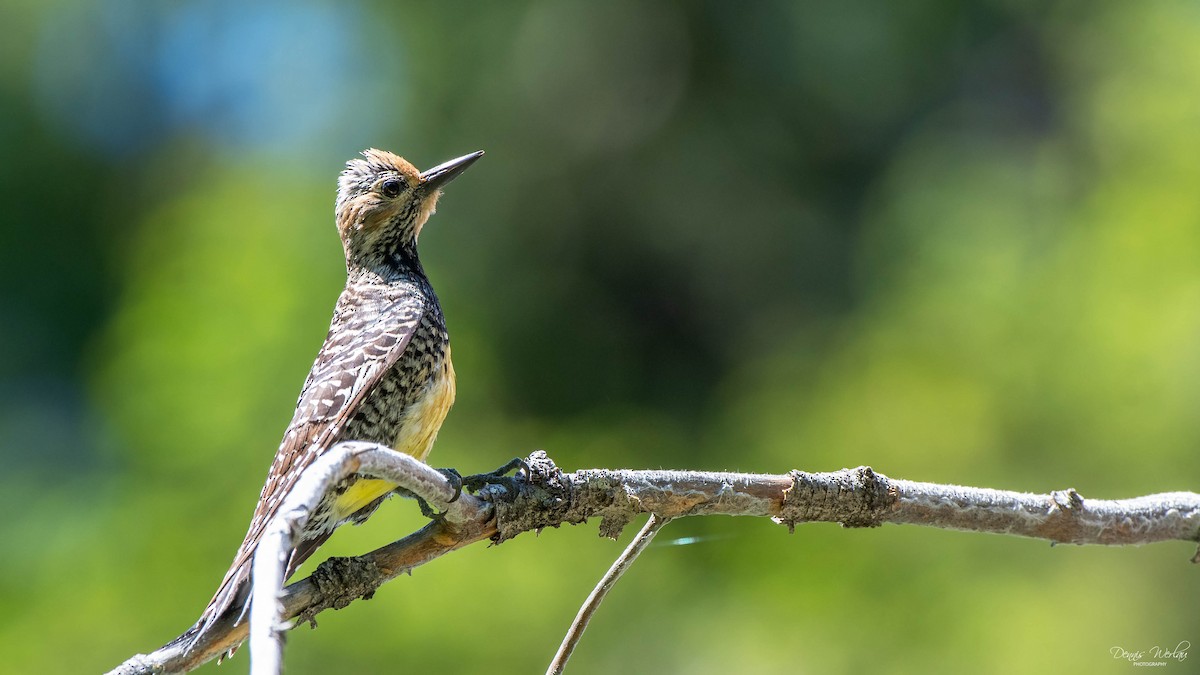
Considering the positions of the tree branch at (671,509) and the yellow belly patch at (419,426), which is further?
the yellow belly patch at (419,426)

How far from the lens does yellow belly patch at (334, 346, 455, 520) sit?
356 centimetres

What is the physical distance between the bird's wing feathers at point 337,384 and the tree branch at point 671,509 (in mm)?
440

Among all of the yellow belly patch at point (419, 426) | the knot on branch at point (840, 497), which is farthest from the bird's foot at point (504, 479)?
the knot on branch at point (840, 497)

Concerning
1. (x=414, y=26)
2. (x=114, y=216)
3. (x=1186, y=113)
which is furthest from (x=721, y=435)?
(x=114, y=216)

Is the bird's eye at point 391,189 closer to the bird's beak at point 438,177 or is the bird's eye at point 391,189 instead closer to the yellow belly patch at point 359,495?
the bird's beak at point 438,177

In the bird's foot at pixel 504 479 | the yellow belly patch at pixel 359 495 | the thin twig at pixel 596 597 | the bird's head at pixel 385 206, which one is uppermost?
the bird's head at pixel 385 206

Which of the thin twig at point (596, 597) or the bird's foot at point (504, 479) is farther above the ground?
the bird's foot at point (504, 479)

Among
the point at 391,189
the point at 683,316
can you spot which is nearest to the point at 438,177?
the point at 391,189

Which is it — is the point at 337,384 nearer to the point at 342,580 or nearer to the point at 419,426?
the point at 419,426

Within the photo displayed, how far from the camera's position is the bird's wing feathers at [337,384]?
3.47 meters

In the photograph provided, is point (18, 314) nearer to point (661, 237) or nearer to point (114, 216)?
point (114, 216)

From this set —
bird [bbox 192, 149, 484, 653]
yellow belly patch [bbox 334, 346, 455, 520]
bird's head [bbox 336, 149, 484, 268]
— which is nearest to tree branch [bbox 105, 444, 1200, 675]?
bird [bbox 192, 149, 484, 653]

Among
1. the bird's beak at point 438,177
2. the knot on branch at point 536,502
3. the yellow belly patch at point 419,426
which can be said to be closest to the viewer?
the knot on branch at point 536,502

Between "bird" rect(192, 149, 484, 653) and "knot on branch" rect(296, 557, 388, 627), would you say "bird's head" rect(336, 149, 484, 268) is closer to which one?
"bird" rect(192, 149, 484, 653)
